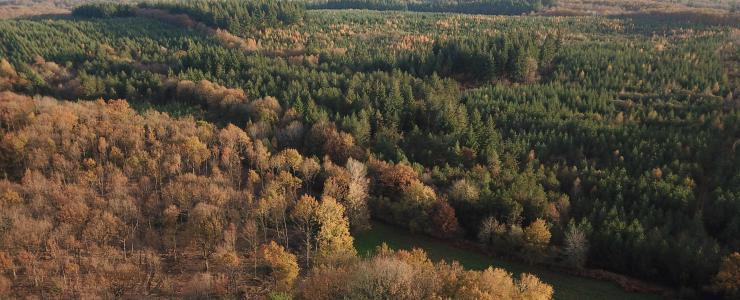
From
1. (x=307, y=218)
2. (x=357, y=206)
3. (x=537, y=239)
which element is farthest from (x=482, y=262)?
(x=307, y=218)

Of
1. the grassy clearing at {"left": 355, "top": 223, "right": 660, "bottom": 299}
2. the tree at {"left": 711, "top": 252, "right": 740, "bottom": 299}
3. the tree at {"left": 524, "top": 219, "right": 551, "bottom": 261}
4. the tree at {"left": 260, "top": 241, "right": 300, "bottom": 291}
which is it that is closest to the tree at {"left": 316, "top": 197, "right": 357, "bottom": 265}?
the grassy clearing at {"left": 355, "top": 223, "right": 660, "bottom": 299}

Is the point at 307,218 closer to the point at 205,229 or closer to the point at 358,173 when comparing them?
the point at 205,229

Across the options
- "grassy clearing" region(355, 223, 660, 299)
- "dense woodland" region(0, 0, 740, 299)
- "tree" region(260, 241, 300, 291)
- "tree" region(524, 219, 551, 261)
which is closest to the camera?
"tree" region(260, 241, 300, 291)

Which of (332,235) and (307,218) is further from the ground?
(307,218)

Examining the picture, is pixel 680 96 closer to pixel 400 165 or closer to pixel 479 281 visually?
pixel 400 165

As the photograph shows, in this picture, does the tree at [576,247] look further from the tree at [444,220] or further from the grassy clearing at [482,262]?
the tree at [444,220]

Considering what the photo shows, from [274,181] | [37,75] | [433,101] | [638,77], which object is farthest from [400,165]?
[37,75]

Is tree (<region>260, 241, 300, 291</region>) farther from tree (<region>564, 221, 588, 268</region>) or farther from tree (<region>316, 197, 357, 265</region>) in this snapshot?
tree (<region>564, 221, 588, 268</region>)
